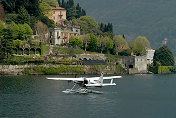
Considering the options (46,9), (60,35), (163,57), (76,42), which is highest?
(46,9)

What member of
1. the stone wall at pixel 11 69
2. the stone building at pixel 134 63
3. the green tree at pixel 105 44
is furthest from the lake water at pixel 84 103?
the green tree at pixel 105 44

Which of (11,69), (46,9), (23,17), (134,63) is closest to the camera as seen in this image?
(11,69)

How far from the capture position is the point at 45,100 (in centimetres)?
7506

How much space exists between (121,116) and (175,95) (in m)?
26.4

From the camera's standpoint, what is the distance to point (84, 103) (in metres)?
73.2

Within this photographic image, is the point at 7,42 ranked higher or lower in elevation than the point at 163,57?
higher

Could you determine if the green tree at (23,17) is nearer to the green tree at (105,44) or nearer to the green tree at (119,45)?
the green tree at (105,44)

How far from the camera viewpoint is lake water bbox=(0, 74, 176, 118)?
212 feet

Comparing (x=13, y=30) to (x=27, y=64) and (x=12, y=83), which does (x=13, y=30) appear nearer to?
(x=27, y=64)

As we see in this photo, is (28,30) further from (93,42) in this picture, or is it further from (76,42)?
(93,42)

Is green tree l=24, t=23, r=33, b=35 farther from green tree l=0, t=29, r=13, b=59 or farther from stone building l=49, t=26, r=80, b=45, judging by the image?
stone building l=49, t=26, r=80, b=45

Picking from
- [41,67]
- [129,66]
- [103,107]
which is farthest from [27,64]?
[103,107]

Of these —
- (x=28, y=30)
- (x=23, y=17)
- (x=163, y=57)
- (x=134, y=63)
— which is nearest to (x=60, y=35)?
(x=23, y=17)

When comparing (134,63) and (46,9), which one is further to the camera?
(46,9)
